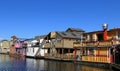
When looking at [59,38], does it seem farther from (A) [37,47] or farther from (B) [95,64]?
(B) [95,64]

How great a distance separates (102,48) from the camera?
197 ft

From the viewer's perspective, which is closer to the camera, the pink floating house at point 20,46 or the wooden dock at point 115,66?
the wooden dock at point 115,66

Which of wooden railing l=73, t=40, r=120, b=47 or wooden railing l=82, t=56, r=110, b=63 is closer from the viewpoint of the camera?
wooden railing l=73, t=40, r=120, b=47

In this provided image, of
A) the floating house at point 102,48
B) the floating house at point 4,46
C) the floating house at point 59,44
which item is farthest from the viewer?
the floating house at point 4,46

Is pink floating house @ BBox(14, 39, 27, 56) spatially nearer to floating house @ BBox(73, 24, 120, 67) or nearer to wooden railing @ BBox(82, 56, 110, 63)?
floating house @ BBox(73, 24, 120, 67)

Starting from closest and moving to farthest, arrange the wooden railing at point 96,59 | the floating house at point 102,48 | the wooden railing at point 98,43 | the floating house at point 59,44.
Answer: the floating house at point 102,48 < the wooden railing at point 98,43 < the wooden railing at point 96,59 < the floating house at point 59,44

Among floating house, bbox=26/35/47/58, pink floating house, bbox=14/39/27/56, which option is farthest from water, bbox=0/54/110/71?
pink floating house, bbox=14/39/27/56

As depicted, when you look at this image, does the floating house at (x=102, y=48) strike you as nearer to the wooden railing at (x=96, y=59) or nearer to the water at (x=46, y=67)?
Result: the wooden railing at (x=96, y=59)

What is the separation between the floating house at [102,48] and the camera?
55675 millimetres

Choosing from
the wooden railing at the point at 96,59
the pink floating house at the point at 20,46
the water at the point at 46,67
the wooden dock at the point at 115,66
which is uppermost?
the pink floating house at the point at 20,46

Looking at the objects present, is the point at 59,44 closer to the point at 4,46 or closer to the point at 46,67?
the point at 46,67

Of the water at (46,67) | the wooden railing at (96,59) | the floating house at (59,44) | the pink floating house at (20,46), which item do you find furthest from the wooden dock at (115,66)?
the pink floating house at (20,46)

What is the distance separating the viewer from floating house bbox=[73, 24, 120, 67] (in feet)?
183

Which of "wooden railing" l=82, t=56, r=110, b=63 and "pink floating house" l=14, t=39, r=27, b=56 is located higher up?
"pink floating house" l=14, t=39, r=27, b=56
